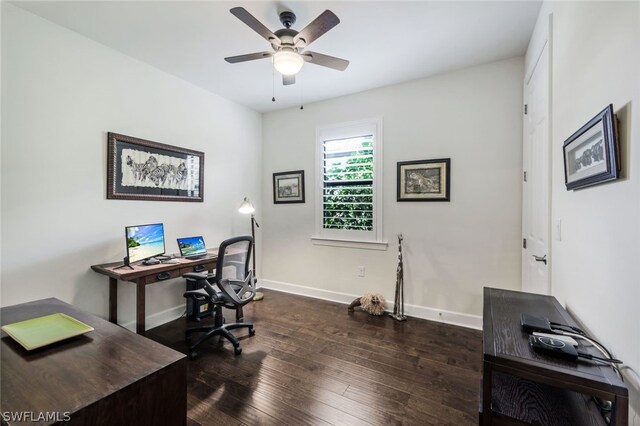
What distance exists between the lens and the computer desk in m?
2.27

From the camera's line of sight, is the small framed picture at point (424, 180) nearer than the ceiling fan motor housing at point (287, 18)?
No

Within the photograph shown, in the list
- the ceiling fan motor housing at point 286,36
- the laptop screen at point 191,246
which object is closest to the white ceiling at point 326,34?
the ceiling fan motor housing at point 286,36

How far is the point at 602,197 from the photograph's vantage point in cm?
109

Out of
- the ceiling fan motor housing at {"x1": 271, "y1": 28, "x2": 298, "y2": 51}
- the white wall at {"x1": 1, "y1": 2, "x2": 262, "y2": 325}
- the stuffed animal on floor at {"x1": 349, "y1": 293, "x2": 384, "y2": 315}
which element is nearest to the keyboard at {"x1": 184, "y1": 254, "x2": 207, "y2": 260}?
the white wall at {"x1": 1, "y1": 2, "x2": 262, "y2": 325}

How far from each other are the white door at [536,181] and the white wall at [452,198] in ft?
0.57

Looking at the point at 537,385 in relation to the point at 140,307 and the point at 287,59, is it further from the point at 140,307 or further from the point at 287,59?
the point at 140,307

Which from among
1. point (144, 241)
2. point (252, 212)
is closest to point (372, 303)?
point (252, 212)

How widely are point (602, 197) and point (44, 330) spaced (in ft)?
8.11

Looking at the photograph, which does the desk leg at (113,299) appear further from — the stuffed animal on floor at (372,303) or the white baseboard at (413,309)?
the stuffed animal on floor at (372,303)

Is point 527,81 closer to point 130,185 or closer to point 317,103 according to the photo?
point 317,103

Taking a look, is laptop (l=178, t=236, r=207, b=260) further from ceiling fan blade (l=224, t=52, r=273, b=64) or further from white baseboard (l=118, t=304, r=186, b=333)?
ceiling fan blade (l=224, t=52, r=273, b=64)

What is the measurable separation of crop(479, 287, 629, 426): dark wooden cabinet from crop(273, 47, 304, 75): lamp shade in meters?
2.04

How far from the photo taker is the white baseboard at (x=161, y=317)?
2.76m

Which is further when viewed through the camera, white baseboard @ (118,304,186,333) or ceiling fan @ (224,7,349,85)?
white baseboard @ (118,304,186,333)
